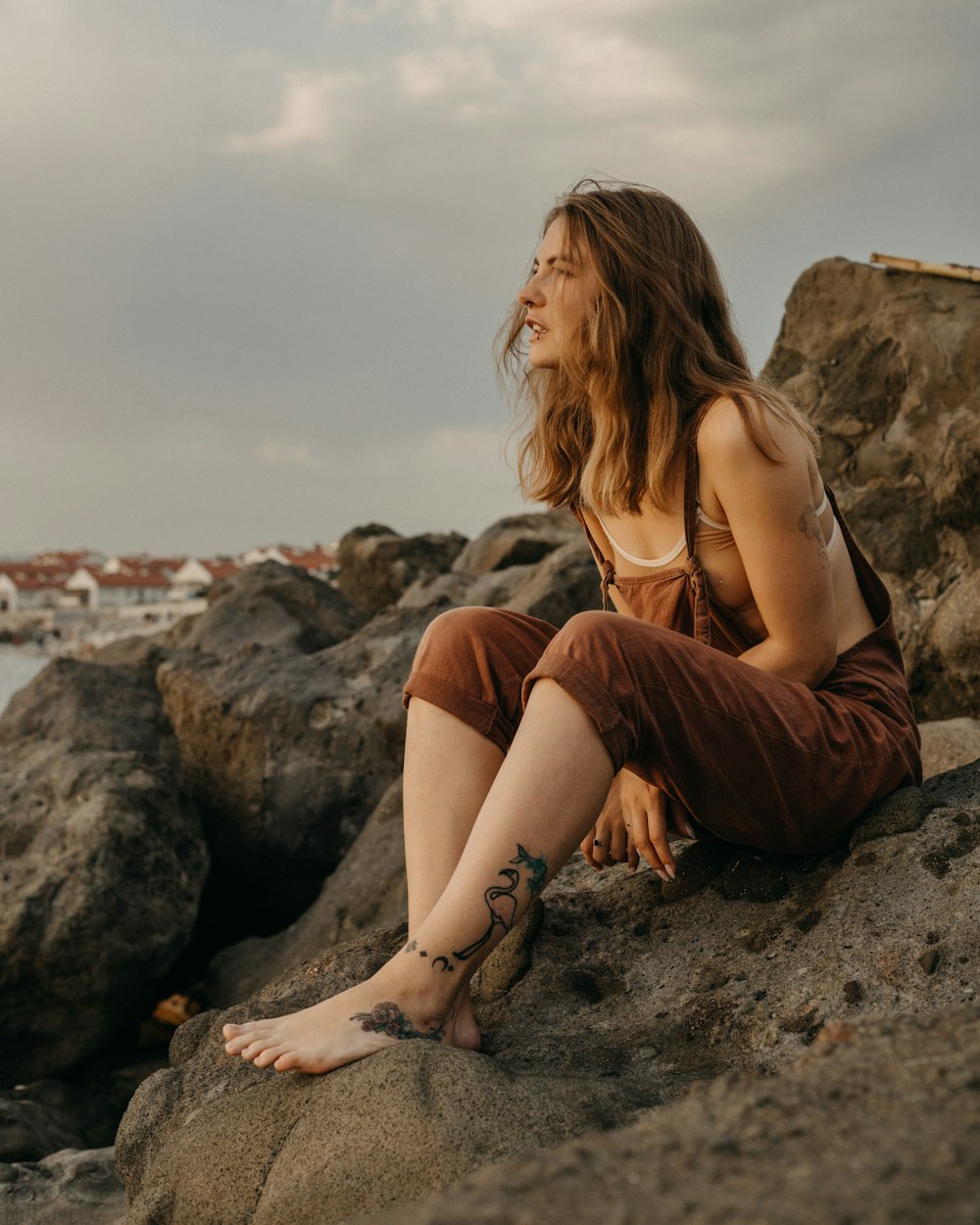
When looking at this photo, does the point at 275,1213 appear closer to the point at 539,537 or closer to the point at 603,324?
the point at 603,324

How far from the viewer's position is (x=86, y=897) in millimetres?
4398

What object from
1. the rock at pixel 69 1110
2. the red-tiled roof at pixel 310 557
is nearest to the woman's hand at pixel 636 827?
the rock at pixel 69 1110

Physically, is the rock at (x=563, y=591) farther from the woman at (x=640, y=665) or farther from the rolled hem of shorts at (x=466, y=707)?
the rolled hem of shorts at (x=466, y=707)

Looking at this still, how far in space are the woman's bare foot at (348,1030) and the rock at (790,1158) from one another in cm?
80

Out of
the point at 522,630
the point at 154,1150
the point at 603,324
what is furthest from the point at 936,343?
the point at 154,1150

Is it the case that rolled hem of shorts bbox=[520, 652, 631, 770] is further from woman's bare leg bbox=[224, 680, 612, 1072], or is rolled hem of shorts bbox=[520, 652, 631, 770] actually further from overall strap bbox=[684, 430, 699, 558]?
overall strap bbox=[684, 430, 699, 558]

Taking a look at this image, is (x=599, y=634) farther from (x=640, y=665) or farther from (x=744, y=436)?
(x=744, y=436)

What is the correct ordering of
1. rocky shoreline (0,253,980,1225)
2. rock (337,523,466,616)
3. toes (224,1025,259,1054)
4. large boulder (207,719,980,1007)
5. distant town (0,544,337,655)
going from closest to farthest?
1. rocky shoreline (0,253,980,1225)
2. toes (224,1025,259,1054)
3. large boulder (207,719,980,1007)
4. rock (337,523,466,616)
5. distant town (0,544,337,655)

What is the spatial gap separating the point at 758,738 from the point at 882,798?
453mm

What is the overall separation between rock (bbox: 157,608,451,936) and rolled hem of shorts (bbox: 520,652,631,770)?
126 inches

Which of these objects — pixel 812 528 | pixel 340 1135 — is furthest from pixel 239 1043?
pixel 812 528

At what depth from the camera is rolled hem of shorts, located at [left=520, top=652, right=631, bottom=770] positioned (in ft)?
7.30

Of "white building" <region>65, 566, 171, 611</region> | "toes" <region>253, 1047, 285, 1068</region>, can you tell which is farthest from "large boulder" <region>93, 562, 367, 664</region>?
"white building" <region>65, 566, 171, 611</region>

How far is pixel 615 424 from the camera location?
9.29 feet
